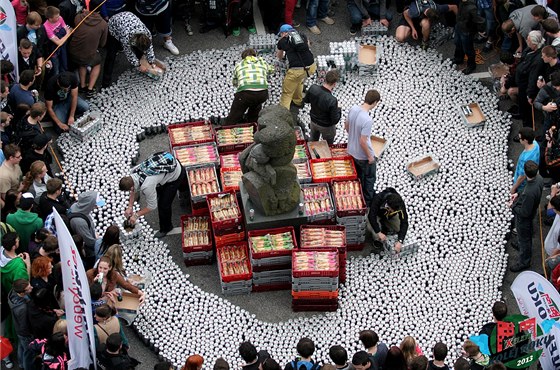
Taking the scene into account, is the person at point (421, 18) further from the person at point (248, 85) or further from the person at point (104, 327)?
the person at point (104, 327)

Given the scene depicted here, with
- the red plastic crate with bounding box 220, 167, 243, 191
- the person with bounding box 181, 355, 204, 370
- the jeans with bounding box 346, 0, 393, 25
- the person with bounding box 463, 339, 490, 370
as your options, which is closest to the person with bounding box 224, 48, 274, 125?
the red plastic crate with bounding box 220, 167, 243, 191

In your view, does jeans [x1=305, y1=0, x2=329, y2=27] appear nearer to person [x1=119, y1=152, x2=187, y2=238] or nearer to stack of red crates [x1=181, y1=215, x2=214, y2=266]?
person [x1=119, y1=152, x2=187, y2=238]

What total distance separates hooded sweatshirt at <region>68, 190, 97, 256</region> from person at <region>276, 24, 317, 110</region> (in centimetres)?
424

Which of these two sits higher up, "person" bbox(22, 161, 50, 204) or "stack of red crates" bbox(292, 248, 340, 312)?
"person" bbox(22, 161, 50, 204)

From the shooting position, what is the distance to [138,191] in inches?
603

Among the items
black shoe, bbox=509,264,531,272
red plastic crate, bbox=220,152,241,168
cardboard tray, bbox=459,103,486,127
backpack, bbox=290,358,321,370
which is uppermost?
red plastic crate, bbox=220,152,241,168

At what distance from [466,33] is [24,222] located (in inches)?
348

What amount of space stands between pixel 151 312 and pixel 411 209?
4.65m

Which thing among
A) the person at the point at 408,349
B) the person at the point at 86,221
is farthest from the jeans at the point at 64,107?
the person at the point at 408,349

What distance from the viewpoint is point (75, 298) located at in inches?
Result: 480

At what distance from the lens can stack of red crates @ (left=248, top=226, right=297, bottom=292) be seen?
14648 millimetres

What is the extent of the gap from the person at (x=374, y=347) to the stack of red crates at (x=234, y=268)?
275 cm

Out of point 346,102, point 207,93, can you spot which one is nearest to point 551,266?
point 346,102

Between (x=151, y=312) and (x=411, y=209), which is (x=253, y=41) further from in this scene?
(x=151, y=312)
